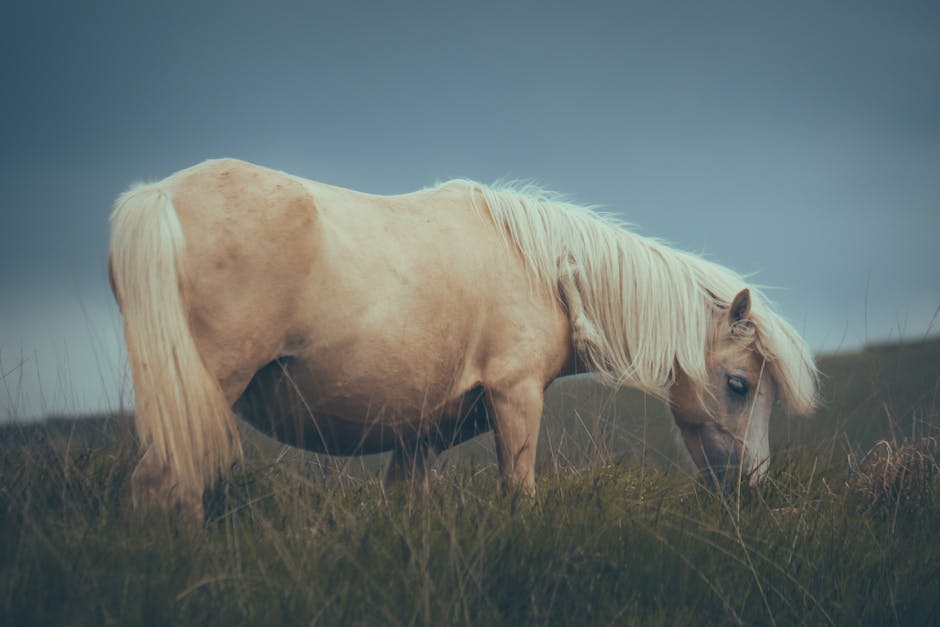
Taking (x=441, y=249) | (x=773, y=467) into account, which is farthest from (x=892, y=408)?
(x=441, y=249)

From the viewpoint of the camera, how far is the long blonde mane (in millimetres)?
4227

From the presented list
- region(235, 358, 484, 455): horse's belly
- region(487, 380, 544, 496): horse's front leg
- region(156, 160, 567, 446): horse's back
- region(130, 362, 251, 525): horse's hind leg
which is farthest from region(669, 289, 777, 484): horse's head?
region(130, 362, 251, 525): horse's hind leg

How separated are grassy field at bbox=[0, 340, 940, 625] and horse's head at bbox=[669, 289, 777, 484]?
0.34 m

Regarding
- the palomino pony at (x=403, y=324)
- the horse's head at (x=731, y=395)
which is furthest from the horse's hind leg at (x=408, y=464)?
the horse's head at (x=731, y=395)

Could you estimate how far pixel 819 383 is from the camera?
450 centimetres

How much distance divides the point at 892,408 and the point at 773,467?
1.04 metres

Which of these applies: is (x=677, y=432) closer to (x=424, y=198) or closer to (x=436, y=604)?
(x=424, y=198)

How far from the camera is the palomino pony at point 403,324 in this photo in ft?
9.57

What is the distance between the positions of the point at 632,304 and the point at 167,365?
2.68m

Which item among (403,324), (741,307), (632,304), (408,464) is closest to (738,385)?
(741,307)

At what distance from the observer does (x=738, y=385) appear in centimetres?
441

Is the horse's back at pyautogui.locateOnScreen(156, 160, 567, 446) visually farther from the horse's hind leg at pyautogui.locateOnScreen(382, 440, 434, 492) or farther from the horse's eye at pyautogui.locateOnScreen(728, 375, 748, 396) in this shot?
the horse's eye at pyautogui.locateOnScreen(728, 375, 748, 396)

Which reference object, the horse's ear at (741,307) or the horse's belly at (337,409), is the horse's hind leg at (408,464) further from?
the horse's ear at (741,307)

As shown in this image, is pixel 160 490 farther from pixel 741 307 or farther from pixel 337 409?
pixel 741 307
